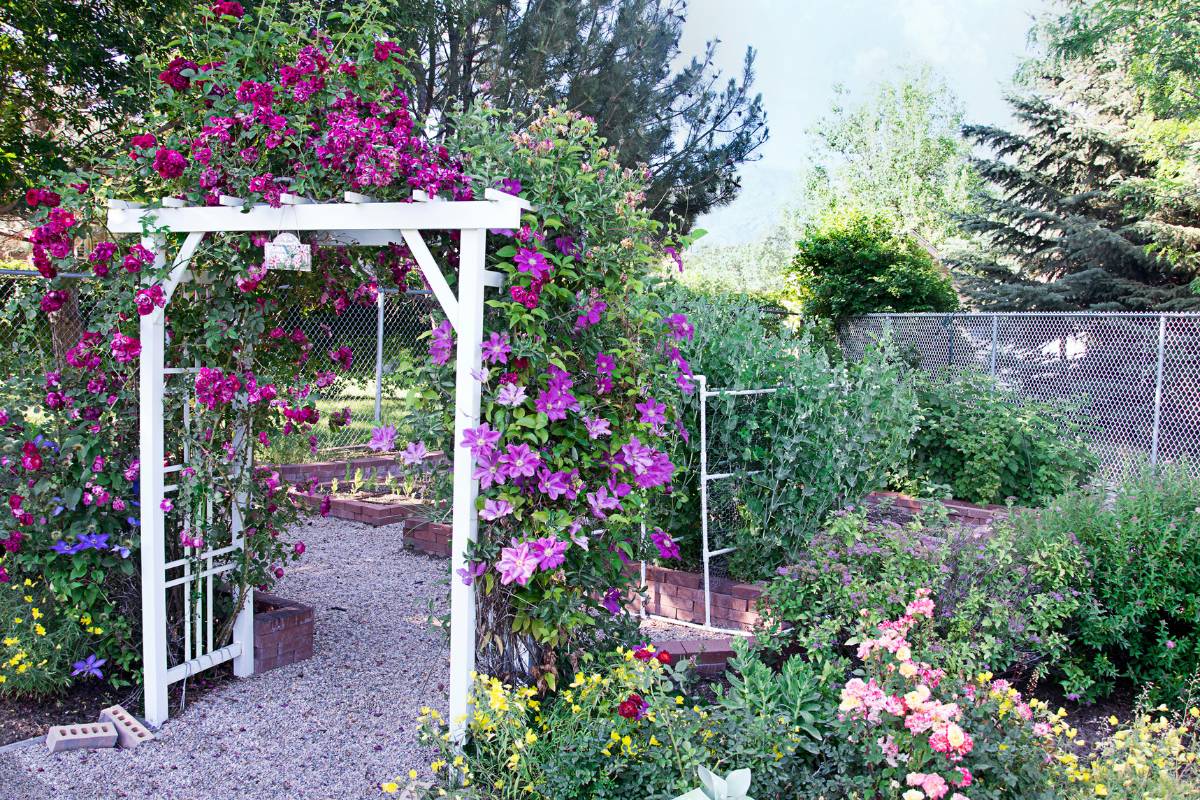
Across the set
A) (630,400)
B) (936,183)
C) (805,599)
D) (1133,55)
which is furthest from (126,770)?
(936,183)

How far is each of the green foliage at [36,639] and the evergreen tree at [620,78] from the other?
279 inches

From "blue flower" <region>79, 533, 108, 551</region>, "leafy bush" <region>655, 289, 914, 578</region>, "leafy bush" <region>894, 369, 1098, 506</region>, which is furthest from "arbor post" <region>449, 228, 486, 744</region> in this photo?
"leafy bush" <region>894, 369, 1098, 506</region>

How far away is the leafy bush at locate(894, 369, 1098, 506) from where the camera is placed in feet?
20.0

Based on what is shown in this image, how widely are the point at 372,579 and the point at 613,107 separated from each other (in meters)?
7.34

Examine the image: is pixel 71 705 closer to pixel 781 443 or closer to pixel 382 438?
pixel 382 438

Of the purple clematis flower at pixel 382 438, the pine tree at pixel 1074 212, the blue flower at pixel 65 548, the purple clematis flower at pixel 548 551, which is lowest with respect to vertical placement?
the blue flower at pixel 65 548

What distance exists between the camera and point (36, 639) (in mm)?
3062

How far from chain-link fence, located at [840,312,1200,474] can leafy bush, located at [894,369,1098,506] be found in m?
1.15

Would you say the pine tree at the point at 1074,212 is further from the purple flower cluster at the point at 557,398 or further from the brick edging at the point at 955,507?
the purple flower cluster at the point at 557,398

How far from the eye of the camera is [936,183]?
28.6 meters

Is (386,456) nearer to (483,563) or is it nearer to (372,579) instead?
(372,579)

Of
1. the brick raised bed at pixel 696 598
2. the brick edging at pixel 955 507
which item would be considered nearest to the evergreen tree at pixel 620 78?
the brick edging at pixel 955 507

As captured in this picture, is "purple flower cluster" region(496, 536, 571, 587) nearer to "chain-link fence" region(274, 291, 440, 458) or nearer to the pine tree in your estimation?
"chain-link fence" region(274, 291, 440, 458)

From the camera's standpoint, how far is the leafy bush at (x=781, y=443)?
421 cm
